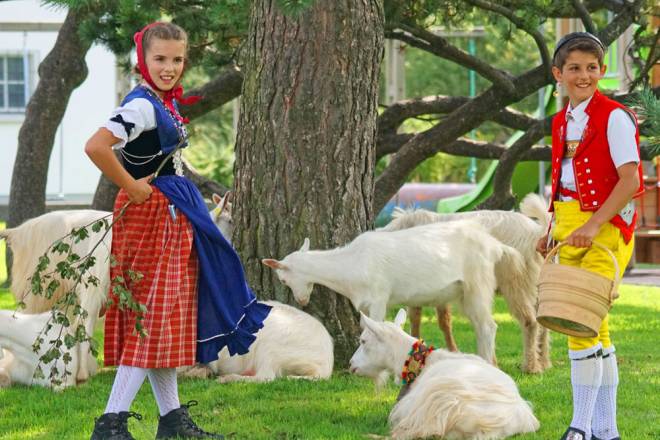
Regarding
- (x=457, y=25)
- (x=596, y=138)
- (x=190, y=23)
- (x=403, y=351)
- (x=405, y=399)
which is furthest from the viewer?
(x=457, y=25)

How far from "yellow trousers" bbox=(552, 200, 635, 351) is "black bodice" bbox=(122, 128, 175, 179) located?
1646mm

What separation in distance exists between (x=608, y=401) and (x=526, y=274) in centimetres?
255

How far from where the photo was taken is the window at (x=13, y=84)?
84.9 ft

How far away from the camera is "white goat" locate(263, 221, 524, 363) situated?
21.6ft

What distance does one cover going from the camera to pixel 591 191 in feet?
14.9

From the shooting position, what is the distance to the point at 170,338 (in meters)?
4.55

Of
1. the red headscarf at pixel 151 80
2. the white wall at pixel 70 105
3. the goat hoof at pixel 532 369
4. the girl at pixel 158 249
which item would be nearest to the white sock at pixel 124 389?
the girl at pixel 158 249

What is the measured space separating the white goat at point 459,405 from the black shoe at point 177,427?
2.78ft

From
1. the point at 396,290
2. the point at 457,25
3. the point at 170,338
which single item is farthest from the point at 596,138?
the point at 457,25

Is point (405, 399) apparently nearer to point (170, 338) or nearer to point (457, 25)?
point (170, 338)

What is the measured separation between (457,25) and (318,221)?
15.4ft

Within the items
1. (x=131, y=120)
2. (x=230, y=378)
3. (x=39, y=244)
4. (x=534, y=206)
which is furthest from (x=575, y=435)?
(x=39, y=244)

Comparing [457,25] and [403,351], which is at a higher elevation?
[457,25]

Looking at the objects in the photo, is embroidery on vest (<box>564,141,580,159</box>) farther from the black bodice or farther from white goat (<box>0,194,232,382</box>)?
white goat (<box>0,194,232,382</box>)
